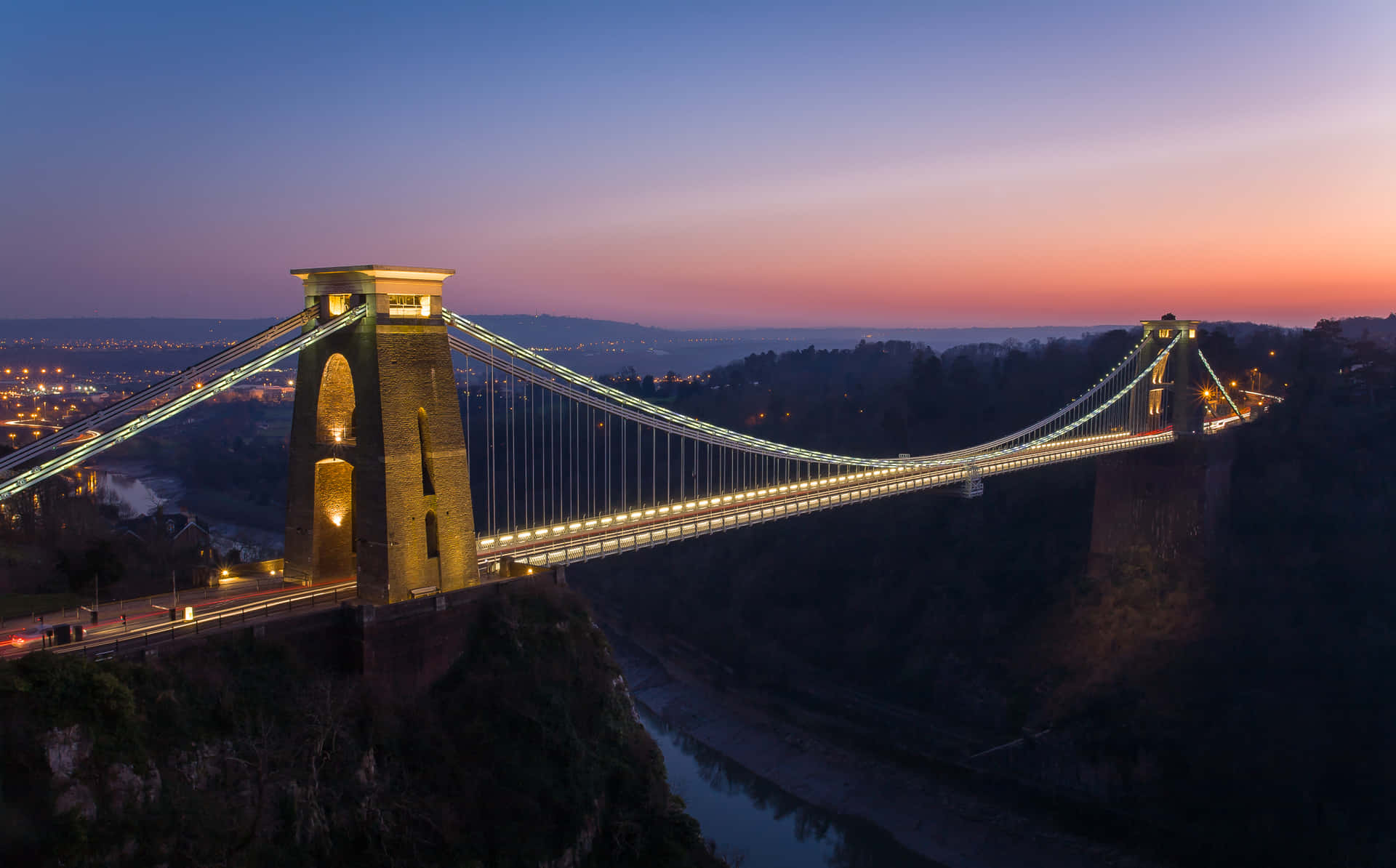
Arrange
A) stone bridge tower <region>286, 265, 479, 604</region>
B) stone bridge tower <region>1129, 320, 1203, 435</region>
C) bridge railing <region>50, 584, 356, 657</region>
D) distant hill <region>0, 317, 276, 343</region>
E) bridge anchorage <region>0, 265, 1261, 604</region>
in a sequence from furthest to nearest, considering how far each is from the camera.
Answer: distant hill <region>0, 317, 276, 343</region>, stone bridge tower <region>1129, 320, 1203, 435</region>, stone bridge tower <region>286, 265, 479, 604</region>, bridge anchorage <region>0, 265, 1261, 604</region>, bridge railing <region>50, 584, 356, 657</region>

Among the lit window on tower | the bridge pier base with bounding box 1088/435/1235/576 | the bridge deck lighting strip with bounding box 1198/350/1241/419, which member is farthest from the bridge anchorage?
the bridge deck lighting strip with bounding box 1198/350/1241/419

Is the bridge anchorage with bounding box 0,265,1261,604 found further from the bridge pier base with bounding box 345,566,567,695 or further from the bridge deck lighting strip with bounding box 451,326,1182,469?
the bridge pier base with bounding box 345,566,567,695

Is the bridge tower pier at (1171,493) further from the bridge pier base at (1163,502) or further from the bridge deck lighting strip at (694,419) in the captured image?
the bridge deck lighting strip at (694,419)

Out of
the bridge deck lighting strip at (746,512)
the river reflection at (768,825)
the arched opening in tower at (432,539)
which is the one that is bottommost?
the river reflection at (768,825)

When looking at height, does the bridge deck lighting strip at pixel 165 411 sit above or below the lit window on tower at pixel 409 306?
below

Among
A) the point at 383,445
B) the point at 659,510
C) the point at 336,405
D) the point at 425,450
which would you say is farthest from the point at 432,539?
the point at 659,510

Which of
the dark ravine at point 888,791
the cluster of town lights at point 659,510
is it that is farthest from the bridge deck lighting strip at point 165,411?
the dark ravine at point 888,791
